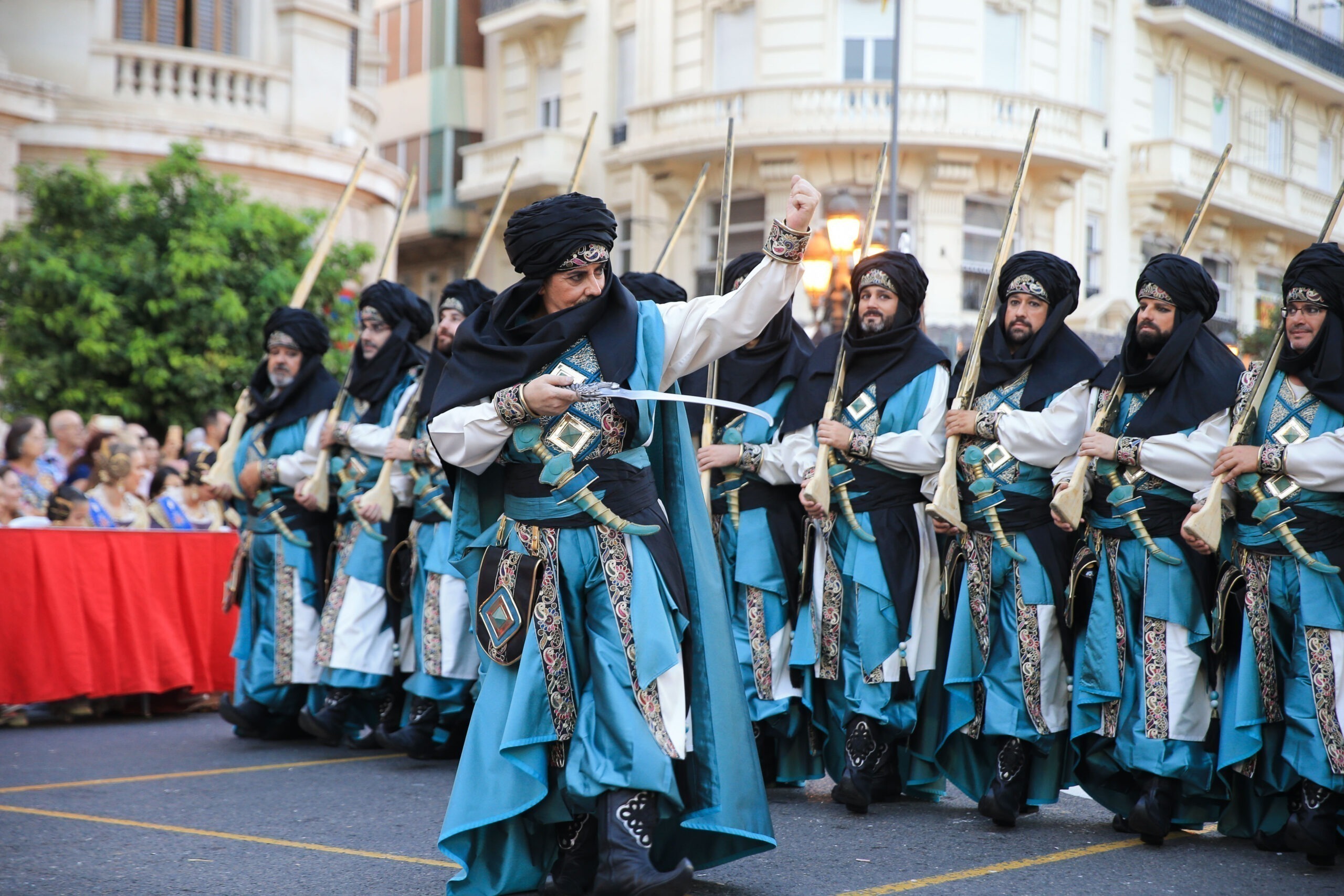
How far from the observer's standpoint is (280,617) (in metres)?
7.96

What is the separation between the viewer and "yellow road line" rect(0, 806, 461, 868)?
5.13 metres

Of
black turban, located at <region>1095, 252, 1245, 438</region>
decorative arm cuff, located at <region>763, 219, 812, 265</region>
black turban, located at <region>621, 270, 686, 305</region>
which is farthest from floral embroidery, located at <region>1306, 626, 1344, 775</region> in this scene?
black turban, located at <region>621, 270, 686, 305</region>

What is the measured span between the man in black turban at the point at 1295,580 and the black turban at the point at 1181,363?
0.14 meters

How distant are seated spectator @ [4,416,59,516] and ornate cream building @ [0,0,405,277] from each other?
6.70 meters

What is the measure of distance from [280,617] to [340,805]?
2.01 meters

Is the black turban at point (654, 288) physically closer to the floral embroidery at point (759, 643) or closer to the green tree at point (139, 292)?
the floral embroidery at point (759, 643)

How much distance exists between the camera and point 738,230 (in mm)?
23922

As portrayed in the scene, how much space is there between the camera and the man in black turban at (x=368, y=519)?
7652 millimetres

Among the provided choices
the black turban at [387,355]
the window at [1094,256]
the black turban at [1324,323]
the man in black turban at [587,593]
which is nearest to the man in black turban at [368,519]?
the black turban at [387,355]

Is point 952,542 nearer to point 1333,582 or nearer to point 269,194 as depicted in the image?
point 1333,582

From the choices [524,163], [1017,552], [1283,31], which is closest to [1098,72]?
[1283,31]

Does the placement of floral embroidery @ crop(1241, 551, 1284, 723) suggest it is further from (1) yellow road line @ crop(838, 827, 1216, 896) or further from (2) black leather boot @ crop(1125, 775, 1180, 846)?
(1) yellow road line @ crop(838, 827, 1216, 896)

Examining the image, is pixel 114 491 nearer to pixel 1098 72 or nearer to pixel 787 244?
pixel 787 244

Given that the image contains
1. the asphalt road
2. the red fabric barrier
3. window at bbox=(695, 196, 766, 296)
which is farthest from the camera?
window at bbox=(695, 196, 766, 296)
